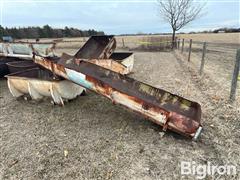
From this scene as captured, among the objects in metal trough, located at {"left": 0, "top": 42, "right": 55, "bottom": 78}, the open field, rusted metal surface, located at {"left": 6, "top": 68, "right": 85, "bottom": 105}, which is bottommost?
the open field

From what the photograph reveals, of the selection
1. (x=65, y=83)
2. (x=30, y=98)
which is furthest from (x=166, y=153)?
(x=30, y=98)

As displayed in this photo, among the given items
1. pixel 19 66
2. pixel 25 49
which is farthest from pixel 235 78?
pixel 25 49

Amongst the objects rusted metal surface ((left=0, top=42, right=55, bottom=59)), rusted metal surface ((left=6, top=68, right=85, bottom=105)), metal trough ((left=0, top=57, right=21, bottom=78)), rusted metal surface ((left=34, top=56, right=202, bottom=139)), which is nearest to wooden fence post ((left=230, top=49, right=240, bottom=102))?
rusted metal surface ((left=34, top=56, right=202, bottom=139))

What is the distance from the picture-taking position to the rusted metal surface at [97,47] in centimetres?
628

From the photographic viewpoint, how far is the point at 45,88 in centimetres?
422

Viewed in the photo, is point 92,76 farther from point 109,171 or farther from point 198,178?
point 198,178

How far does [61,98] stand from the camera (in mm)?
4277

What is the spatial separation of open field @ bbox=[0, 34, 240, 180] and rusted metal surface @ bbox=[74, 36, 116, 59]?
2.25m

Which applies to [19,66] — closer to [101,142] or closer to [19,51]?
[19,51]

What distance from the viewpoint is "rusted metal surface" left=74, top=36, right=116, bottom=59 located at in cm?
628

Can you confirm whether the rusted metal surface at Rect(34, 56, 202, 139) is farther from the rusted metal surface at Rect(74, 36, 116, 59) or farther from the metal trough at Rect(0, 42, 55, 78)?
the rusted metal surface at Rect(74, 36, 116, 59)

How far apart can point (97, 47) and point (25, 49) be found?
7.19 ft

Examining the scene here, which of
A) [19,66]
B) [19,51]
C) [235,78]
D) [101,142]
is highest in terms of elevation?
[19,51]

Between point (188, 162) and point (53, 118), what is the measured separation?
248cm
